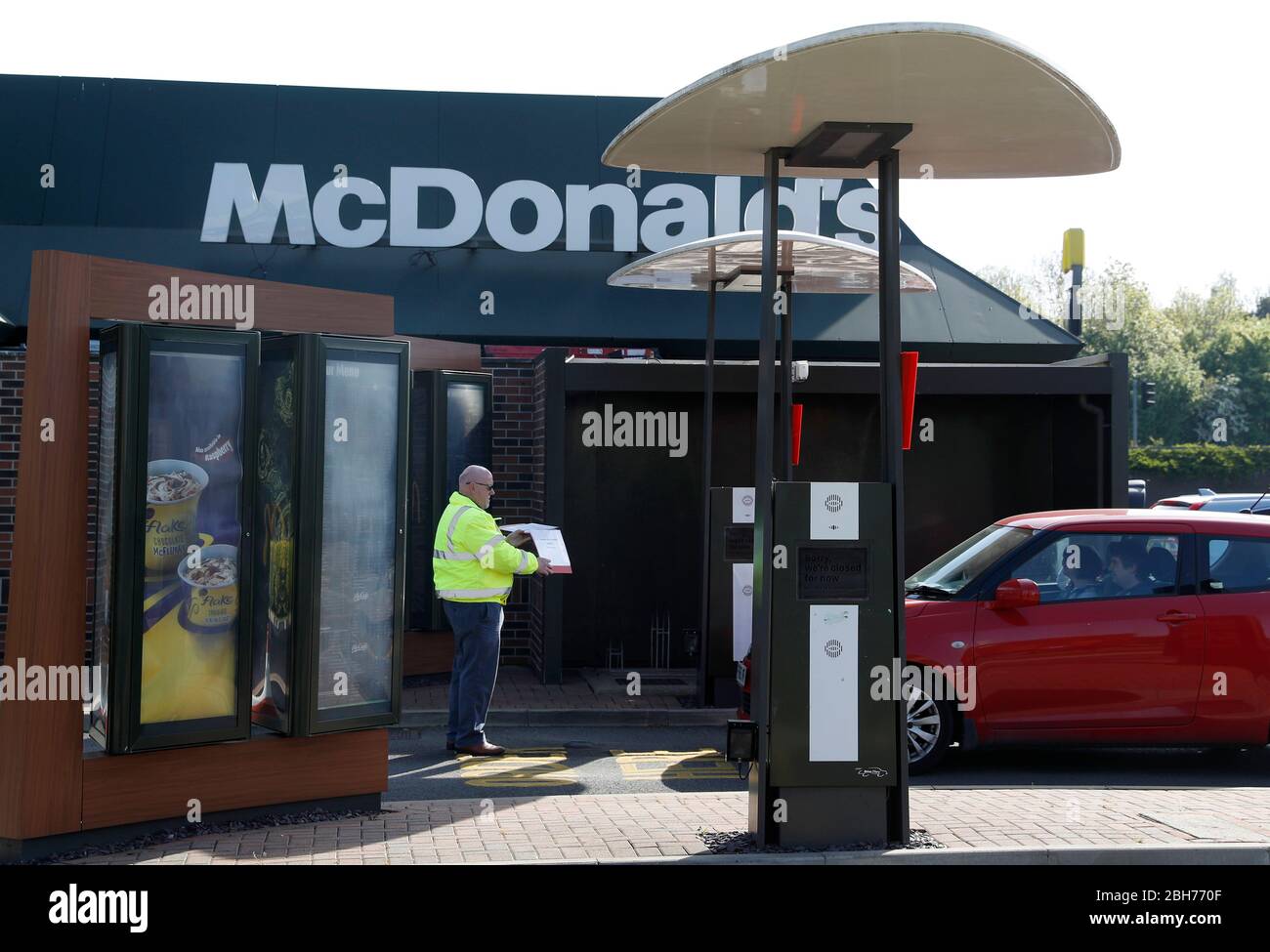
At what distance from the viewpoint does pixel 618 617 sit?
13.8 m

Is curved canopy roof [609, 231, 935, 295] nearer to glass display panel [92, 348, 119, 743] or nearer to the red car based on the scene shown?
the red car

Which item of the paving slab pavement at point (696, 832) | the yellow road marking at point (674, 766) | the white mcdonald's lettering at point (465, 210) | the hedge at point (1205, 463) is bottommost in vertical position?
the yellow road marking at point (674, 766)

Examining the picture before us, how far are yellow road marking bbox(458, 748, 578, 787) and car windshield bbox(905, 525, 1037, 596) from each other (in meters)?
2.72

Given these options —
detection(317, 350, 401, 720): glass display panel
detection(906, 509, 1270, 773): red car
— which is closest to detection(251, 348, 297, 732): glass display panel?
detection(317, 350, 401, 720): glass display panel

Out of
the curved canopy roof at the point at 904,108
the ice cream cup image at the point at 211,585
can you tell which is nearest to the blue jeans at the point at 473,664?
the ice cream cup image at the point at 211,585

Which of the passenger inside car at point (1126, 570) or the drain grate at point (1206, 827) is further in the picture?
the passenger inside car at point (1126, 570)

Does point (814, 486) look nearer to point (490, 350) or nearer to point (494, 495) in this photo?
point (494, 495)

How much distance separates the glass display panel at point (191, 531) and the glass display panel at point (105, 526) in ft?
0.52

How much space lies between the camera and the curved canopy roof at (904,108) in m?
5.59

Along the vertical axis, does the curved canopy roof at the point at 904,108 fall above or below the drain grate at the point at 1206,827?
above

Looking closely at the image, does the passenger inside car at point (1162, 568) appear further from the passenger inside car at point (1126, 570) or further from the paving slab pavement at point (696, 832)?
the paving slab pavement at point (696, 832)

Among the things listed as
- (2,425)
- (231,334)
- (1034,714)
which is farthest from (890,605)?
(2,425)

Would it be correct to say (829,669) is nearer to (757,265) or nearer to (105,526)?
(105,526)

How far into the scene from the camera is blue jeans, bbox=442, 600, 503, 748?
31.3 feet
